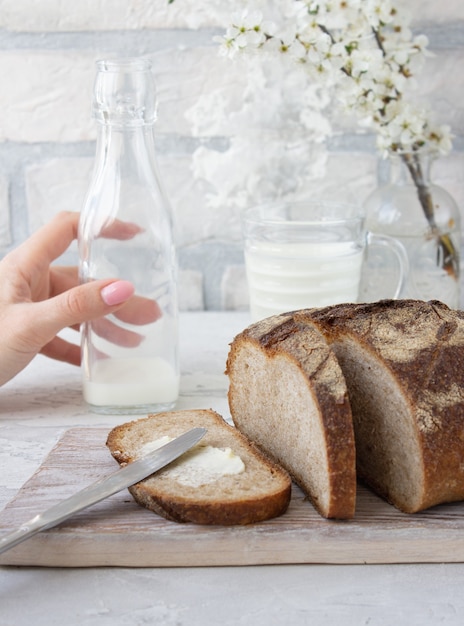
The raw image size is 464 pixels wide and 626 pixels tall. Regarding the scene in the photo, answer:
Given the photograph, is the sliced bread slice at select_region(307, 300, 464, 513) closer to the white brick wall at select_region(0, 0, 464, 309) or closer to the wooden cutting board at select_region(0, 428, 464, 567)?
the wooden cutting board at select_region(0, 428, 464, 567)

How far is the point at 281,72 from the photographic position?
1.88 meters

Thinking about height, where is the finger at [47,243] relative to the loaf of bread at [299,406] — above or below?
above

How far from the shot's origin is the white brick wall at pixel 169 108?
187cm

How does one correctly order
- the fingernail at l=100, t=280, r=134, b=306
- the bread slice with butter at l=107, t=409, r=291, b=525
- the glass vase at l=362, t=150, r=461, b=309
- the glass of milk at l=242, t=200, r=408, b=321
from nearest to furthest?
1. the bread slice with butter at l=107, t=409, r=291, b=525
2. the fingernail at l=100, t=280, r=134, b=306
3. the glass of milk at l=242, t=200, r=408, b=321
4. the glass vase at l=362, t=150, r=461, b=309

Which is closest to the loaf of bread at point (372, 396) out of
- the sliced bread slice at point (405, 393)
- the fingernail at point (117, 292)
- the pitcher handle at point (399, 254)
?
the sliced bread slice at point (405, 393)

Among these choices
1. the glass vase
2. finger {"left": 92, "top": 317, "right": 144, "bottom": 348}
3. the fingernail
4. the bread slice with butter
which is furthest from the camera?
the glass vase

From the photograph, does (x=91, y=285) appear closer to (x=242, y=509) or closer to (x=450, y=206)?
(x=242, y=509)

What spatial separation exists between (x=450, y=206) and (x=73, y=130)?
84 cm

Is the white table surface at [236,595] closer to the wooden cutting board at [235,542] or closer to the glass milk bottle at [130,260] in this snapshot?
the wooden cutting board at [235,542]

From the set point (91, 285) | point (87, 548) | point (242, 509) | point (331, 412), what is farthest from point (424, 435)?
point (91, 285)

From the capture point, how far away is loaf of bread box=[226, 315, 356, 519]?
0.98m

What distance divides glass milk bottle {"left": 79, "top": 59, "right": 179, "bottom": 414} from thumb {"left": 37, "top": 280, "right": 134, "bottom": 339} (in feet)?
0.25

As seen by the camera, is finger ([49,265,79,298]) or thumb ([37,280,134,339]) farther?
finger ([49,265,79,298])

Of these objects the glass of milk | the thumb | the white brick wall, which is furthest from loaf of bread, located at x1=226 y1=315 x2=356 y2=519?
the white brick wall
